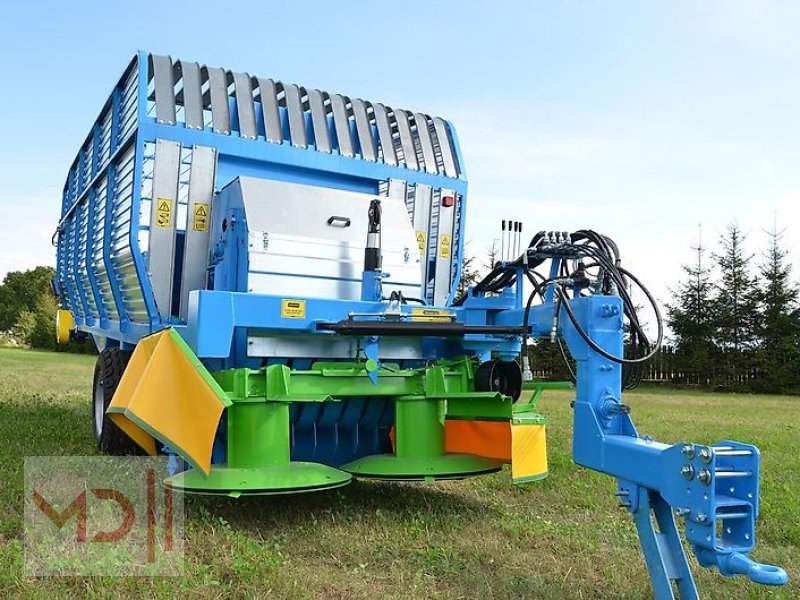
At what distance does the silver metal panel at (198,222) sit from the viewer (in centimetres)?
557

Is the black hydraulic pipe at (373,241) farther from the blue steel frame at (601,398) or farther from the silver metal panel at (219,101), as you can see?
the silver metal panel at (219,101)

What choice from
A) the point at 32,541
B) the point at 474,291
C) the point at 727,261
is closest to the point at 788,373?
the point at 727,261

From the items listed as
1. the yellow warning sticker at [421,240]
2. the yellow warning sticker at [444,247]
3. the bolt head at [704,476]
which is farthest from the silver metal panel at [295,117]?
the bolt head at [704,476]

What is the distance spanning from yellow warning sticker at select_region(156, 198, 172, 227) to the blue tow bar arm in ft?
9.71

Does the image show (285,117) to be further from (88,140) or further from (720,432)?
(720,432)

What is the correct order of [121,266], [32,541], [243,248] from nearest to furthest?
1. [32,541]
2. [243,248]
3. [121,266]

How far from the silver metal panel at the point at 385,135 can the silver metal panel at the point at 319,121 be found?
1.47ft

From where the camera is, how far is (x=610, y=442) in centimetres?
346

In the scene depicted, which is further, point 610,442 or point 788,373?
point 788,373

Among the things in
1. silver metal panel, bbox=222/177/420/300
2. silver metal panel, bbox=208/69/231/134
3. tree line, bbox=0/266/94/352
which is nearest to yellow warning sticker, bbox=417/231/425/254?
silver metal panel, bbox=222/177/420/300

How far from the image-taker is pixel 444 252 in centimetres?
662

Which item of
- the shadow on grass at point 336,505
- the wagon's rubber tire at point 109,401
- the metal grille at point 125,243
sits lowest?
the shadow on grass at point 336,505

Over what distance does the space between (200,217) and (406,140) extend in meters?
1.91

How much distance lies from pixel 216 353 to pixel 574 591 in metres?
2.26
